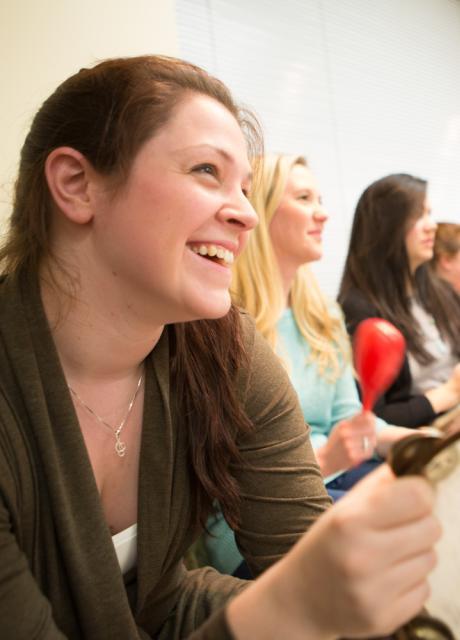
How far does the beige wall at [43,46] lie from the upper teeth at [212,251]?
66 centimetres

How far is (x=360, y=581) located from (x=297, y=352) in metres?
1.09

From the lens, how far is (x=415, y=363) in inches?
71.4

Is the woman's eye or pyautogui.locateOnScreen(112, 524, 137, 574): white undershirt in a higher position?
the woman's eye

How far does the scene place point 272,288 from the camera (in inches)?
59.0

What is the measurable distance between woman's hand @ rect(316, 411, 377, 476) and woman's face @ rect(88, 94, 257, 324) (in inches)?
15.7

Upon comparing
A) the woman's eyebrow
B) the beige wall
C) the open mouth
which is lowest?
the open mouth

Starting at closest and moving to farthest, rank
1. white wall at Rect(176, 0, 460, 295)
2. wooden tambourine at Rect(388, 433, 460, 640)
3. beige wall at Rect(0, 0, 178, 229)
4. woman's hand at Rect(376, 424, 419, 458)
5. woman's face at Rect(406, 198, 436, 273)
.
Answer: wooden tambourine at Rect(388, 433, 460, 640) → beige wall at Rect(0, 0, 178, 229) → woman's hand at Rect(376, 424, 419, 458) → woman's face at Rect(406, 198, 436, 273) → white wall at Rect(176, 0, 460, 295)

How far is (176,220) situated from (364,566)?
50 cm

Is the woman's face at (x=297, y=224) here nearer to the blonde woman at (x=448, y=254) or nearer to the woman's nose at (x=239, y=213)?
the woman's nose at (x=239, y=213)

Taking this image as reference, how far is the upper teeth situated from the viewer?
746 mm

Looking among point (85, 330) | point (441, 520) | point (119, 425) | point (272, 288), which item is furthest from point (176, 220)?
point (272, 288)

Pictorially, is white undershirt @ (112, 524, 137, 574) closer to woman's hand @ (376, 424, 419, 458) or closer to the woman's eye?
the woman's eye

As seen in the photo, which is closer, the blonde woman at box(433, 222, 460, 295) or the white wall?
the white wall

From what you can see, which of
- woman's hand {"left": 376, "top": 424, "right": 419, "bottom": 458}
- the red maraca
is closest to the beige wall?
the red maraca
